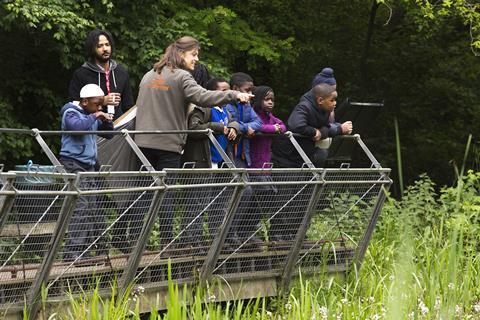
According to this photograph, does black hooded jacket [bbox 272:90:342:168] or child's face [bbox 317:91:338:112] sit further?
child's face [bbox 317:91:338:112]

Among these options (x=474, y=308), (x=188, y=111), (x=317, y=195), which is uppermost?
(x=188, y=111)

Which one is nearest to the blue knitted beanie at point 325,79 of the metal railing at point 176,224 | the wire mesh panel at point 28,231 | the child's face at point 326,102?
the child's face at point 326,102

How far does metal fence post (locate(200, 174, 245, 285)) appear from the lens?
855 centimetres

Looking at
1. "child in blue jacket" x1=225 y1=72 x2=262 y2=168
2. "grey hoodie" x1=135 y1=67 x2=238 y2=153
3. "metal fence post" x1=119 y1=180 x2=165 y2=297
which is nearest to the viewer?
"metal fence post" x1=119 y1=180 x2=165 y2=297

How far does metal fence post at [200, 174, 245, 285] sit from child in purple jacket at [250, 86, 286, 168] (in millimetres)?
Result: 816

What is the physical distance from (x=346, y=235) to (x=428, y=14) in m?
7.79

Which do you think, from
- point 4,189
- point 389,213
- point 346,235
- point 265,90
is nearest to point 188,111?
point 265,90

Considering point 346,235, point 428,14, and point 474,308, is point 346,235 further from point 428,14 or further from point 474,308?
point 428,14

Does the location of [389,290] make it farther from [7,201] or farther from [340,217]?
[340,217]

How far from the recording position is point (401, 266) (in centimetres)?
457

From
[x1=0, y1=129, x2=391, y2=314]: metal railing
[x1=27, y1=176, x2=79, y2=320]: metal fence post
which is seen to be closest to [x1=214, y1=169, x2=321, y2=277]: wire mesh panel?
[x1=0, y1=129, x2=391, y2=314]: metal railing

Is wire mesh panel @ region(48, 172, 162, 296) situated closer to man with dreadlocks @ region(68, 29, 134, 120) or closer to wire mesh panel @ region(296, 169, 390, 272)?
man with dreadlocks @ region(68, 29, 134, 120)

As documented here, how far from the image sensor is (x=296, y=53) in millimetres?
20484

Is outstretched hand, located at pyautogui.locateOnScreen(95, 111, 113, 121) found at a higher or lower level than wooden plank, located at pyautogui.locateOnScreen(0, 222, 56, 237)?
higher
